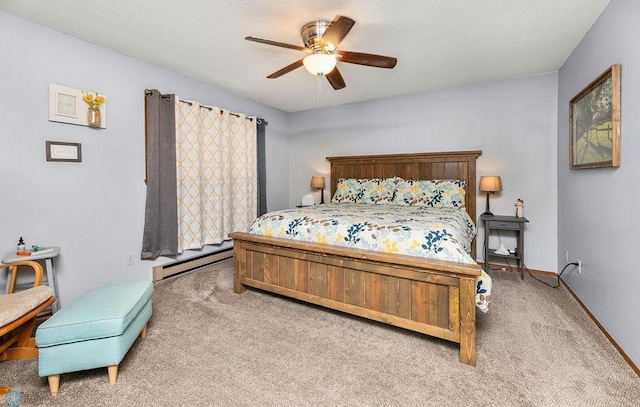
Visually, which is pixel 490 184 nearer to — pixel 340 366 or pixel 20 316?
pixel 340 366

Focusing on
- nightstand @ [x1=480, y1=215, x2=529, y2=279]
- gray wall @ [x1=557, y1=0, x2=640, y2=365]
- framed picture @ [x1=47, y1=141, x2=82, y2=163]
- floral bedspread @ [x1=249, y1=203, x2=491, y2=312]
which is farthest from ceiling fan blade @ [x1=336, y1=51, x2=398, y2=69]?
framed picture @ [x1=47, y1=141, x2=82, y2=163]

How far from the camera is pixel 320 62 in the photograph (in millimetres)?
2174

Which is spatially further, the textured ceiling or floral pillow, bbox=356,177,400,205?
floral pillow, bbox=356,177,400,205

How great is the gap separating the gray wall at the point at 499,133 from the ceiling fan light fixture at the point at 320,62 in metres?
2.33

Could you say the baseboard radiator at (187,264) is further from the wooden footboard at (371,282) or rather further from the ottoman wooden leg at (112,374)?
the ottoman wooden leg at (112,374)

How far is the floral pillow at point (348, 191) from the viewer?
4.09 meters

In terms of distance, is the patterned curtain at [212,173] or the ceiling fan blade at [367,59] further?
the patterned curtain at [212,173]

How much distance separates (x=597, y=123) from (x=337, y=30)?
82.9 inches

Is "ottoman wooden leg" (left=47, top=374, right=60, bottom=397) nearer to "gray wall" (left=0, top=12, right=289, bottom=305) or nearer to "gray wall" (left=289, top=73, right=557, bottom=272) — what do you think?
"gray wall" (left=0, top=12, right=289, bottom=305)

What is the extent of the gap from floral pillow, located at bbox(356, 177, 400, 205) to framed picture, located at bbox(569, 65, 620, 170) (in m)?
1.88

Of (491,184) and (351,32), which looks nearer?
(351,32)

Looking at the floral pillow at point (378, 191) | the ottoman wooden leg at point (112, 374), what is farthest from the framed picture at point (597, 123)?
the ottoman wooden leg at point (112, 374)

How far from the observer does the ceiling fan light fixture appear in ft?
7.09

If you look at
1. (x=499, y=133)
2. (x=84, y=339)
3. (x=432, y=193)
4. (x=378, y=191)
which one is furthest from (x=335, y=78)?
(x=84, y=339)
